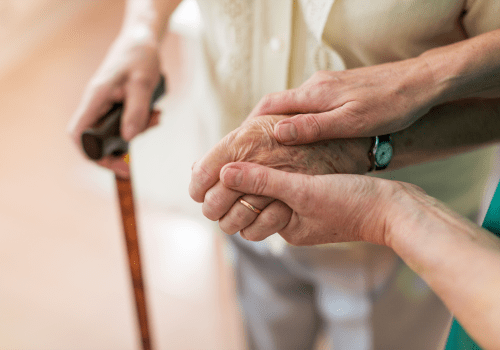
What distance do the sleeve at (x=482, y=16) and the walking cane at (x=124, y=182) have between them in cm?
60

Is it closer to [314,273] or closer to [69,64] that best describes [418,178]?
[314,273]

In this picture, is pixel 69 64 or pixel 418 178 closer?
pixel 418 178

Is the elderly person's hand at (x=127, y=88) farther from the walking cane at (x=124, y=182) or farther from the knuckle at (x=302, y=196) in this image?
the knuckle at (x=302, y=196)

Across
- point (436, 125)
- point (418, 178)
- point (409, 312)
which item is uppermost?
point (436, 125)

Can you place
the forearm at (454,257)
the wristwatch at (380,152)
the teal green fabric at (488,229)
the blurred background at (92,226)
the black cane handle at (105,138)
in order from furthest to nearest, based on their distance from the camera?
1. the blurred background at (92,226)
2. the black cane handle at (105,138)
3. the wristwatch at (380,152)
4. the teal green fabric at (488,229)
5. the forearm at (454,257)

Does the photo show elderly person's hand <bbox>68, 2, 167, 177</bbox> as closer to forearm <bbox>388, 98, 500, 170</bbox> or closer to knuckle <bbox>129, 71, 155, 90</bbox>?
knuckle <bbox>129, 71, 155, 90</bbox>

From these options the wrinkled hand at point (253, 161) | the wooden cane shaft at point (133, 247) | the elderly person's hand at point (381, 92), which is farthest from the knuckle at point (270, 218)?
the wooden cane shaft at point (133, 247)

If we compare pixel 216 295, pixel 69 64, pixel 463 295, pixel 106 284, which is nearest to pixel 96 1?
pixel 69 64

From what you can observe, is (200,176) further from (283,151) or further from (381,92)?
(381,92)

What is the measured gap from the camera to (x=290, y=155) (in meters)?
0.53

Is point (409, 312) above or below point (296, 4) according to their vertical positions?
below

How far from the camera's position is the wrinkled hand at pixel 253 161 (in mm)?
504

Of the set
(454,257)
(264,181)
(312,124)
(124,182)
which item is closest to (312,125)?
(312,124)

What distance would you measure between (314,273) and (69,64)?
250 centimetres
